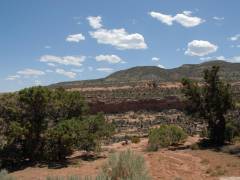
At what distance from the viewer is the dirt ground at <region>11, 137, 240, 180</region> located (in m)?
17.4

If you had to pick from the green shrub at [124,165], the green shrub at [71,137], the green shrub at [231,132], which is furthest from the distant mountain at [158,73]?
the green shrub at [124,165]

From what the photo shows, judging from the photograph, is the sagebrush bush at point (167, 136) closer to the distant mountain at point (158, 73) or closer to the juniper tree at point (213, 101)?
the juniper tree at point (213, 101)

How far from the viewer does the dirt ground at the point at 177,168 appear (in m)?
17.4

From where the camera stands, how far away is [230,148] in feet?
77.4

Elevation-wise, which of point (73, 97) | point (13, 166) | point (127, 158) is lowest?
point (13, 166)

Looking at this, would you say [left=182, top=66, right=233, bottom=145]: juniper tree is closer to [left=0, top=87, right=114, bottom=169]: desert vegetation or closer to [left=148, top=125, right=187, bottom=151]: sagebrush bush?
[left=148, top=125, right=187, bottom=151]: sagebrush bush

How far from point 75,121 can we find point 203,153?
7.76m

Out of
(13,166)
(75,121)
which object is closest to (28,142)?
(13,166)

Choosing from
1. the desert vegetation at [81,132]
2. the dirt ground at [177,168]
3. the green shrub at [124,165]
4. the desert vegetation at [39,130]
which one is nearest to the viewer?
the green shrub at [124,165]

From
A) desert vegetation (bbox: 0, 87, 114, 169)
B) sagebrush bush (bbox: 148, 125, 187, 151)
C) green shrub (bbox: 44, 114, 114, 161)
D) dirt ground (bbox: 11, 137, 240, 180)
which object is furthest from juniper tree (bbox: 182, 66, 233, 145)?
green shrub (bbox: 44, 114, 114, 161)

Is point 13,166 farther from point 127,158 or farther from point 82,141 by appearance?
point 127,158

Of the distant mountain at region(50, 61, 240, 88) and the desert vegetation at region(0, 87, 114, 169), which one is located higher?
the distant mountain at region(50, 61, 240, 88)

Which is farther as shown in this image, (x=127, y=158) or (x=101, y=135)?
(x=101, y=135)

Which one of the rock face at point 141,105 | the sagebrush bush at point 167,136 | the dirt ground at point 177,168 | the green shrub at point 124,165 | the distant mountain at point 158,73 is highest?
the distant mountain at point 158,73
